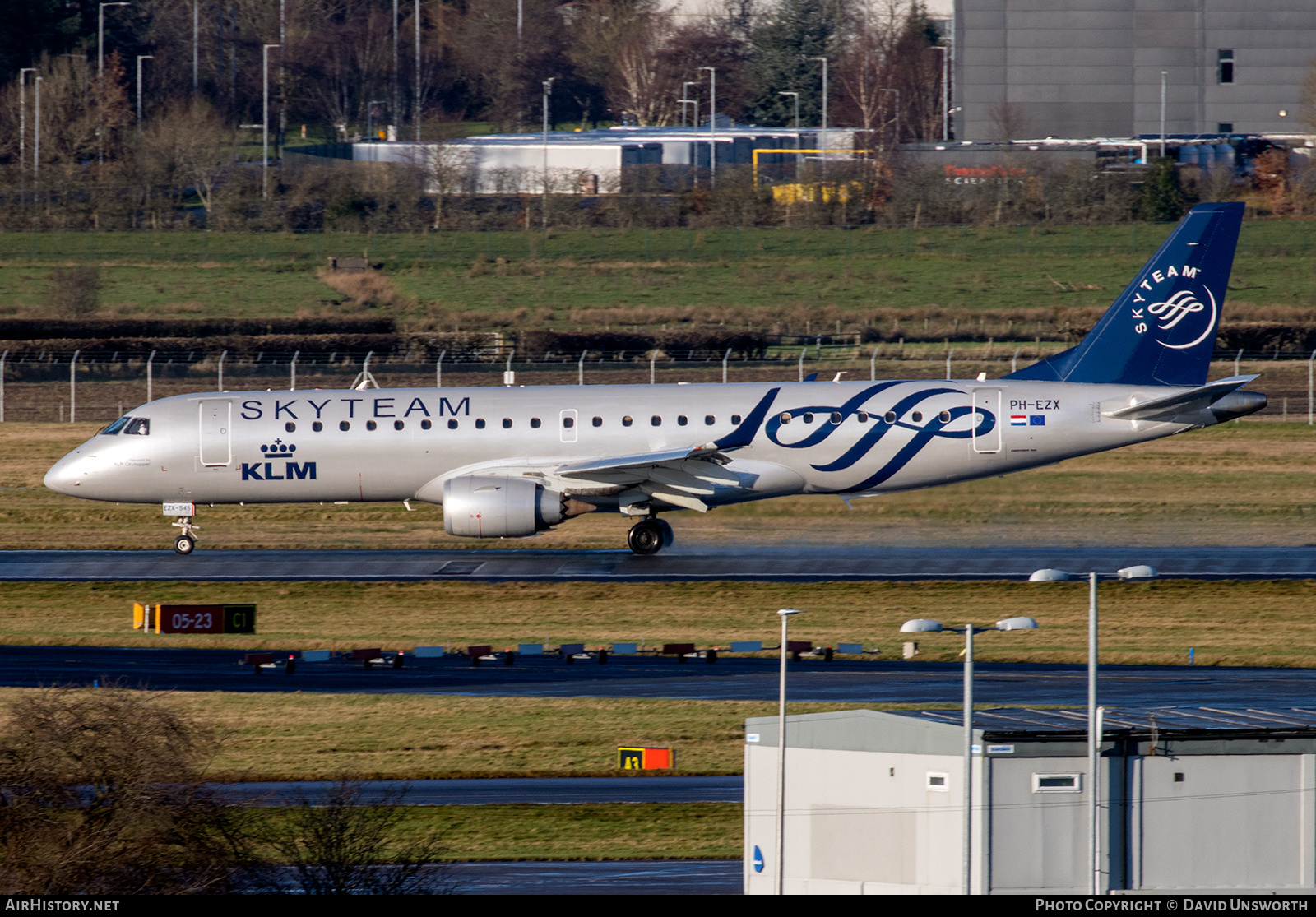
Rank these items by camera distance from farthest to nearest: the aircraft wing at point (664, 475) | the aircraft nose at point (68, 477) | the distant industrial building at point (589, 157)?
the distant industrial building at point (589, 157)
the aircraft nose at point (68, 477)
the aircraft wing at point (664, 475)

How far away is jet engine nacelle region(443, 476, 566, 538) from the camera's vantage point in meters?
37.9

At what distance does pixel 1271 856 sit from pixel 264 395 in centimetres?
2794

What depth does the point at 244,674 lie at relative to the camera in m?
32.0

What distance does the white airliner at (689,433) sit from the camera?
127ft

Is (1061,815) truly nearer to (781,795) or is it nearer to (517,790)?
(781,795)

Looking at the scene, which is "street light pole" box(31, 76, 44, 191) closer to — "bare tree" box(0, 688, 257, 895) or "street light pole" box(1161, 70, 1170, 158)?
"street light pole" box(1161, 70, 1170, 158)

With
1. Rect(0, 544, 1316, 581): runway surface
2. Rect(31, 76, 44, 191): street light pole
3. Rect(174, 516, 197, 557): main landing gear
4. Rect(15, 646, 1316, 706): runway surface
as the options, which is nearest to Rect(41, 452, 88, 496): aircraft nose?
Rect(0, 544, 1316, 581): runway surface

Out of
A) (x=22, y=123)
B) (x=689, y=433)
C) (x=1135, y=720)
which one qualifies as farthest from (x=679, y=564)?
(x=22, y=123)

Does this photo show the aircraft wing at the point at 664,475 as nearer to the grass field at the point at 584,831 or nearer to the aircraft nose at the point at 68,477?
the aircraft nose at the point at 68,477

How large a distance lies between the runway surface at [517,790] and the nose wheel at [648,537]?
13882mm

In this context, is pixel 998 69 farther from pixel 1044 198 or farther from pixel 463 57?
pixel 463 57

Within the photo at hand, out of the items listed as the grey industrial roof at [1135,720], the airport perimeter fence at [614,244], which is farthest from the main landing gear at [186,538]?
the airport perimeter fence at [614,244]

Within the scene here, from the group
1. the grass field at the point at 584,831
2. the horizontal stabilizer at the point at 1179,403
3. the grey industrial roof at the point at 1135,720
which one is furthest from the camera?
the horizontal stabilizer at the point at 1179,403

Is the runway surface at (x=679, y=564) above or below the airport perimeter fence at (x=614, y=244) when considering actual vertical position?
below
